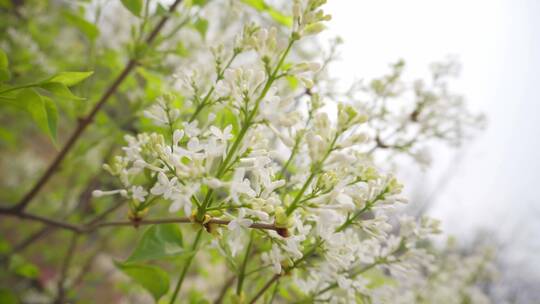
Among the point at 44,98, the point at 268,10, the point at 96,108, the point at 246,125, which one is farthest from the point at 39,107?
the point at 268,10

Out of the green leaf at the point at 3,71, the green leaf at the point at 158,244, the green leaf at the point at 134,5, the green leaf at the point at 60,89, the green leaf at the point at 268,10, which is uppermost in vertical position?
the green leaf at the point at 268,10

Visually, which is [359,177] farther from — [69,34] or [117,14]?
[69,34]

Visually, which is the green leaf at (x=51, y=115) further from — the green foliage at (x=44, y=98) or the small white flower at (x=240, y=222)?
the small white flower at (x=240, y=222)

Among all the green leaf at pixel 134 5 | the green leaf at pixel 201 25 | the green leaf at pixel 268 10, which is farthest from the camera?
the green leaf at pixel 201 25

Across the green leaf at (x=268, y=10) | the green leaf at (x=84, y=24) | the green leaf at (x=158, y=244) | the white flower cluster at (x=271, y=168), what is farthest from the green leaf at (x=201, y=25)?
the green leaf at (x=158, y=244)

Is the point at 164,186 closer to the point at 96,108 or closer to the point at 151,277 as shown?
the point at 151,277

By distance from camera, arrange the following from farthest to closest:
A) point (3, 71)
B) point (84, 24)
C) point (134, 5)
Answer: point (84, 24) → point (134, 5) → point (3, 71)

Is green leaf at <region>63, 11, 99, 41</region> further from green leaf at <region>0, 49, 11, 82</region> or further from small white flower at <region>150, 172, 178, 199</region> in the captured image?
small white flower at <region>150, 172, 178, 199</region>
